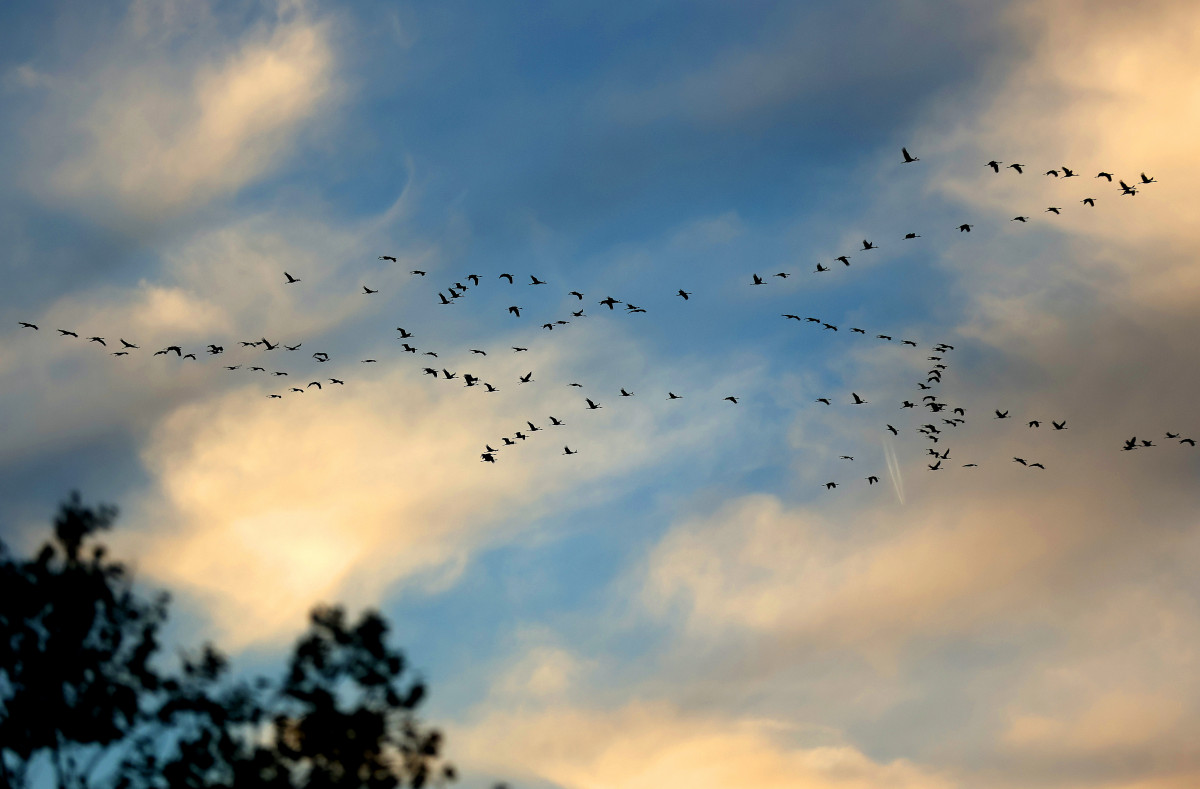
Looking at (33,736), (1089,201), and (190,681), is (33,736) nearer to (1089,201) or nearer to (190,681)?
(190,681)

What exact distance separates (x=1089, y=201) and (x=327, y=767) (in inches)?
1659

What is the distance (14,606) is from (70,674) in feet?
9.12

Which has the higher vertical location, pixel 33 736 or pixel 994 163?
pixel 994 163

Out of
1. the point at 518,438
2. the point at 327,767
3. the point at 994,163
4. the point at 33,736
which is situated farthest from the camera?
the point at 518,438

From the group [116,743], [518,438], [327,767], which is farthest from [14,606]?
[518,438]

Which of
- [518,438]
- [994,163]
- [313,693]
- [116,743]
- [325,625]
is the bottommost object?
[116,743]

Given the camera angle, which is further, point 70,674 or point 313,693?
point 313,693

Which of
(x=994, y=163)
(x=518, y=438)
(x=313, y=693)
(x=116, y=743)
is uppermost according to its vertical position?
(x=994, y=163)

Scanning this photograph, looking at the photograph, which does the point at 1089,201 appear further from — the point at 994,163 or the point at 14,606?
the point at 14,606

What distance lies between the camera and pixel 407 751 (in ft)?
117

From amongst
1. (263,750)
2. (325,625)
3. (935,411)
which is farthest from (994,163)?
(263,750)

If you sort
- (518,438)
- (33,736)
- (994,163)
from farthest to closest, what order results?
(518,438), (994,163), (33,736)

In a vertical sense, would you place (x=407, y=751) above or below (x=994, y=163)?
below

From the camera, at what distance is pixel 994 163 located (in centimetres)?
4766
